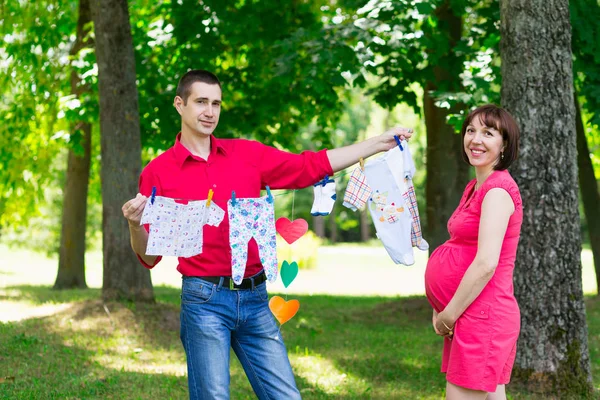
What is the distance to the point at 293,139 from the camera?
13.6 m

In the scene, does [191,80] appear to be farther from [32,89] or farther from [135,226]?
[32,89]

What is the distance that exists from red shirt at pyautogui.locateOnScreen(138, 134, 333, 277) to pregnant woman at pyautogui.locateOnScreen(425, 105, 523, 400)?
3.10 feet

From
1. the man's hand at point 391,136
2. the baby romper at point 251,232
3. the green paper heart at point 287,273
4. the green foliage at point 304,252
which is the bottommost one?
the green foliage at point 304,252

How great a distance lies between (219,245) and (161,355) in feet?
13.8

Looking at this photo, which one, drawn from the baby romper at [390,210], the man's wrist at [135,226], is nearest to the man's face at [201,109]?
the man's wrist at [135,226]

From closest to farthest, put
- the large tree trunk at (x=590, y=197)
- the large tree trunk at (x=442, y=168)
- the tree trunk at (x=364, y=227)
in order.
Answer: the large tree trunk at (x=442, y=168)
the large tree trunk at (x=590, y=197)
the tree trunk at (x=364, y=227)

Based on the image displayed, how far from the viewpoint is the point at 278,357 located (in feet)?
11.8

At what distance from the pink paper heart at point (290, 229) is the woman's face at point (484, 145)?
3.81 feet

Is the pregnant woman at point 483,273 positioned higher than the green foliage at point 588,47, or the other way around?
the green foliage at point 588,47

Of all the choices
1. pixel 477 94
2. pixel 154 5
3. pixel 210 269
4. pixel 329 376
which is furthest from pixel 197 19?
pixel 210 269

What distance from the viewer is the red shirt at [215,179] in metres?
3.60

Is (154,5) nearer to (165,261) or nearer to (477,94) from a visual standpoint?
(477,94)

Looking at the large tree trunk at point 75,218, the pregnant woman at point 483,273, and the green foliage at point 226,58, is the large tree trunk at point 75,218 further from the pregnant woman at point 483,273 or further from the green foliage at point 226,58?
the pregnant woman at point 483,273

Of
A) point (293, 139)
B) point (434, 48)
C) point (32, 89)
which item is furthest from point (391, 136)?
point (32, 89)
